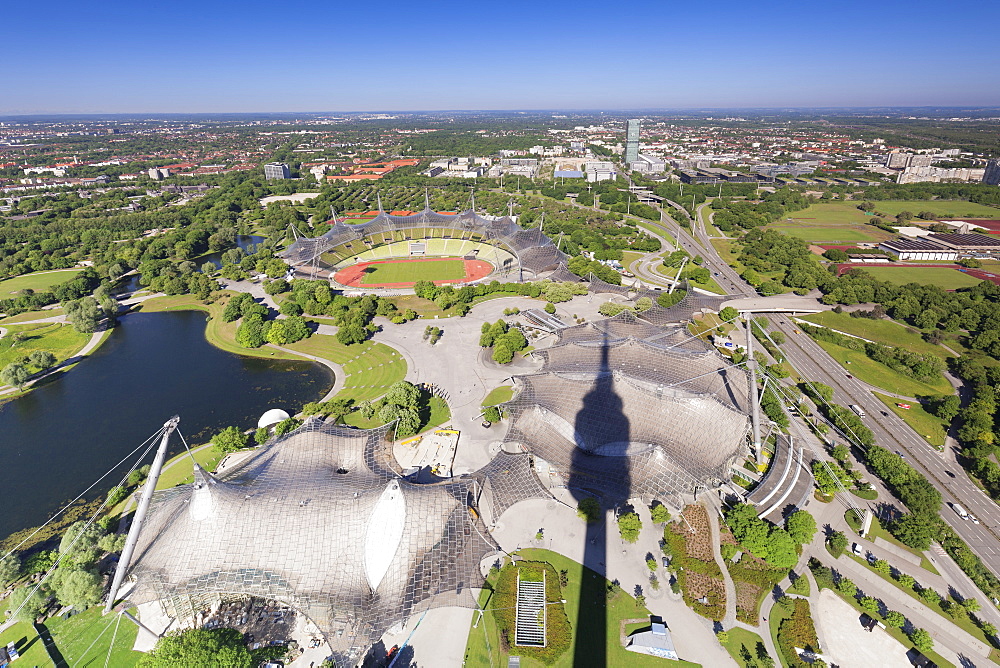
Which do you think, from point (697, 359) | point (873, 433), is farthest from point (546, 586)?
point (873, 433)

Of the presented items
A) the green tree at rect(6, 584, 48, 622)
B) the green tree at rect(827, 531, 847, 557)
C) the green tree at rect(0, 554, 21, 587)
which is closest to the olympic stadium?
the green tree at rect(0, 554, 21, 587)

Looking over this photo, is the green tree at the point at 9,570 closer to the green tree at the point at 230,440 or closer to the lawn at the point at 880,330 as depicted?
the green tree at the point at 230,440

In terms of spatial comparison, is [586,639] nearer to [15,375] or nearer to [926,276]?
[15,375]

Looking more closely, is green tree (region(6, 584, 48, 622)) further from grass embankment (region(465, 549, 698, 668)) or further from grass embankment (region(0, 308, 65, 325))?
grass embankment (region(0, 308, 65, 325))

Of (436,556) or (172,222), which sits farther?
(172,222)

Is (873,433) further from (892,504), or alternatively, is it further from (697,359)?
(697,359)

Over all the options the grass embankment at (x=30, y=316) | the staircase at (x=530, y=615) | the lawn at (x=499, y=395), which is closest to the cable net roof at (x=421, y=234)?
the grass embankment at (x=30, y=316)
